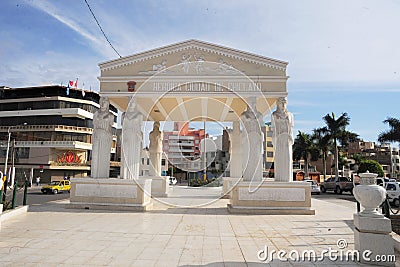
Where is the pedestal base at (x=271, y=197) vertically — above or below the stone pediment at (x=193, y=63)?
below

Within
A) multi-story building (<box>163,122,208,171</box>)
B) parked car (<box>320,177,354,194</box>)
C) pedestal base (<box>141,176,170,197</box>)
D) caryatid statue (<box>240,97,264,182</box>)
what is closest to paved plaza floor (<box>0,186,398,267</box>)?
caryatid statue (<box>240,97,264,182</box>)

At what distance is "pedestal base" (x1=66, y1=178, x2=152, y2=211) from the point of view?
10047mm

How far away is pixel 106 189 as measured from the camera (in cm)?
1026

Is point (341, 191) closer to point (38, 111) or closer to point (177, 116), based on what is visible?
point (177, 116)

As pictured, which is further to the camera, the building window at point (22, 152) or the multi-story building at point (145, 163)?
the building window at point (22, 152)

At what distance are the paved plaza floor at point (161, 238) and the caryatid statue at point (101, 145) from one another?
166 centimetres

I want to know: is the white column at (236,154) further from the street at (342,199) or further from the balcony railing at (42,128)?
the balcony railing at (42,128)

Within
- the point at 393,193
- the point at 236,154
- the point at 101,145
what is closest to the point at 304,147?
the point at 393,193

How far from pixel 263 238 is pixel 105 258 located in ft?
11.2

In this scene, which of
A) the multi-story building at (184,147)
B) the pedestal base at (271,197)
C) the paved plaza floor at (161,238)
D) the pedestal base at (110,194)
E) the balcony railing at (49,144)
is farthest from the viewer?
the balcony railing at (49,144)

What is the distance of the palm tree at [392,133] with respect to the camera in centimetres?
2894

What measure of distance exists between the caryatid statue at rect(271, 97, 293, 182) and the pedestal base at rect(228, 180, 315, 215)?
0.45 m

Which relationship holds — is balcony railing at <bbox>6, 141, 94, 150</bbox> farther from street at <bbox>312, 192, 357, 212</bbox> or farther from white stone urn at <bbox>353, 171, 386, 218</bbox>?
white stone urn at <bbox>353, 171, 386, 218</bbox>

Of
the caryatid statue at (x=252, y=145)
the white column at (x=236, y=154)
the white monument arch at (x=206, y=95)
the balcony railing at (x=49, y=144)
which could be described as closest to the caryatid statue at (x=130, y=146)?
the white monument arch at (x=206, y=95)
